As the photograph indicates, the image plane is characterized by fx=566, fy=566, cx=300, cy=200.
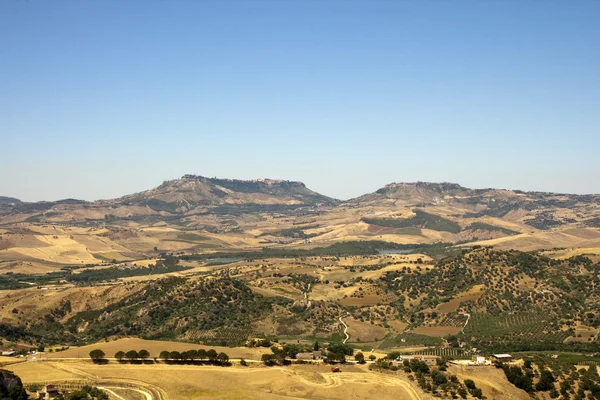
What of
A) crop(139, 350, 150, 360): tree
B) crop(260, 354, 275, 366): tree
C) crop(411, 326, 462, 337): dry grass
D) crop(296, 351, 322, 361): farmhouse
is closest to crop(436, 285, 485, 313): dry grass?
crop(411, 326, 462, 337): dry grass

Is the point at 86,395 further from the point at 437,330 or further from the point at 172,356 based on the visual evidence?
the point at 437,330

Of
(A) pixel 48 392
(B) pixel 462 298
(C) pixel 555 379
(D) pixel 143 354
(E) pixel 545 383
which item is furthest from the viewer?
(B) pixel 462 298

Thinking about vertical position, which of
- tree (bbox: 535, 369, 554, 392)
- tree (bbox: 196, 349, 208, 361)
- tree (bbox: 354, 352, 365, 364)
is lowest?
tree (bbox: 535, 369, 554, 392)

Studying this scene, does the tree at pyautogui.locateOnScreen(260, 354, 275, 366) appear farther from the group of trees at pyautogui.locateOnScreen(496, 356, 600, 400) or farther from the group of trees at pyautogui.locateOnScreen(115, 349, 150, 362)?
the group of trees at pyautogui.locateOnScreen(496, 356, 600, 400)

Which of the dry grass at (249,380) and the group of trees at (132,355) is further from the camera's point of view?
the group of trees at (132,355)

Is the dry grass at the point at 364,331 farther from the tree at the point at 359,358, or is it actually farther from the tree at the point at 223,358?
the tree at the point at 223,358

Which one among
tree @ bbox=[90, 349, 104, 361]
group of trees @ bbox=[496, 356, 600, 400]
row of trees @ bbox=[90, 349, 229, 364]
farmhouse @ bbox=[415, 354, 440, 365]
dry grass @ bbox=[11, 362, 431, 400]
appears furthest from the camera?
farmhouse @ bbox=[415, 354, 440, 365]

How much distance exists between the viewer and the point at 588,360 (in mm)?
126688

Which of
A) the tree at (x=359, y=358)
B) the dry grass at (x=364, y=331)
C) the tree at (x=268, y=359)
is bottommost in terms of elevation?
the dry grass at (x=364, y=331)

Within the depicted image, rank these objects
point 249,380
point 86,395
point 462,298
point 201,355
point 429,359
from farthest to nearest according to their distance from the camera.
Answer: point 462,298, point 429,359, point 201,355, point 249,380, point 86,395

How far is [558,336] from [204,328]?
104 metres

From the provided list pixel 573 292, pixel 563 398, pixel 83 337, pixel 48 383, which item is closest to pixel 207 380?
pixel 48 383

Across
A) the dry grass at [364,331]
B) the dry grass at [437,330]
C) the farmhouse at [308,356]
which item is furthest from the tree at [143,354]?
the dry grass at [437,330]

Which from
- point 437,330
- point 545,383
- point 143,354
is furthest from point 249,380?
point 437,330
